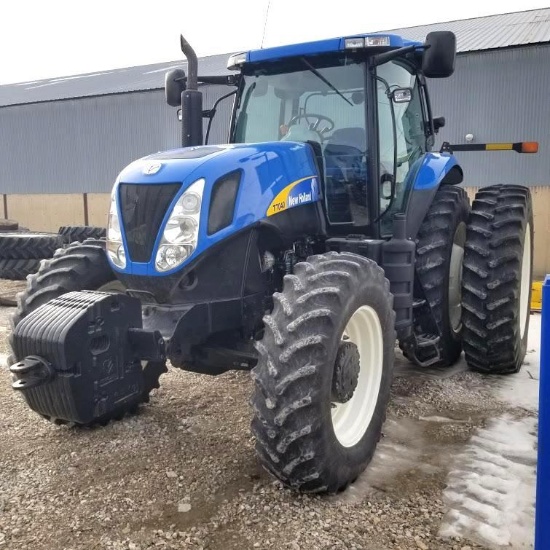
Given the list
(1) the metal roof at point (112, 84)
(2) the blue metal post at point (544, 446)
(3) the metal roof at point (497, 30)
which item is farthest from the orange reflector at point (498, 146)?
(1) the metal roof at point (112, 84)

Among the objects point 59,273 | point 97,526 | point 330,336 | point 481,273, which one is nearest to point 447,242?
point 481,273

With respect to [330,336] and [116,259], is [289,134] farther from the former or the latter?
[330,336]

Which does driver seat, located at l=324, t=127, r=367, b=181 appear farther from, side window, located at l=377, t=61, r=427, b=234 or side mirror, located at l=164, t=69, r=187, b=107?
side mirror, located at l=164, t=69, r=187, b=107

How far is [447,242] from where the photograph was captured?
4488mm

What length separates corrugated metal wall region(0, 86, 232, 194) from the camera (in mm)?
16250

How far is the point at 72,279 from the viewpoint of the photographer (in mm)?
3588

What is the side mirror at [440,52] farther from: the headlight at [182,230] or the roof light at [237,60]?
the headlight at [182,230]

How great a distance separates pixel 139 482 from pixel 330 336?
4.17 feet

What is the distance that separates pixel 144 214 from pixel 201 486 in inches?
56.2

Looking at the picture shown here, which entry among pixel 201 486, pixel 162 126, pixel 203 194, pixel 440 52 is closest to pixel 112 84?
pixel 162 126

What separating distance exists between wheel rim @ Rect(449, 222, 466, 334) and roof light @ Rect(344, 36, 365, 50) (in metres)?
1.69

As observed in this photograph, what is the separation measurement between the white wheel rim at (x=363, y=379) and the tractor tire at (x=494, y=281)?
1.45m

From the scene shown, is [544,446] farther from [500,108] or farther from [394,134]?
[500,108]

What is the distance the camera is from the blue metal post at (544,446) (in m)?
1.96
